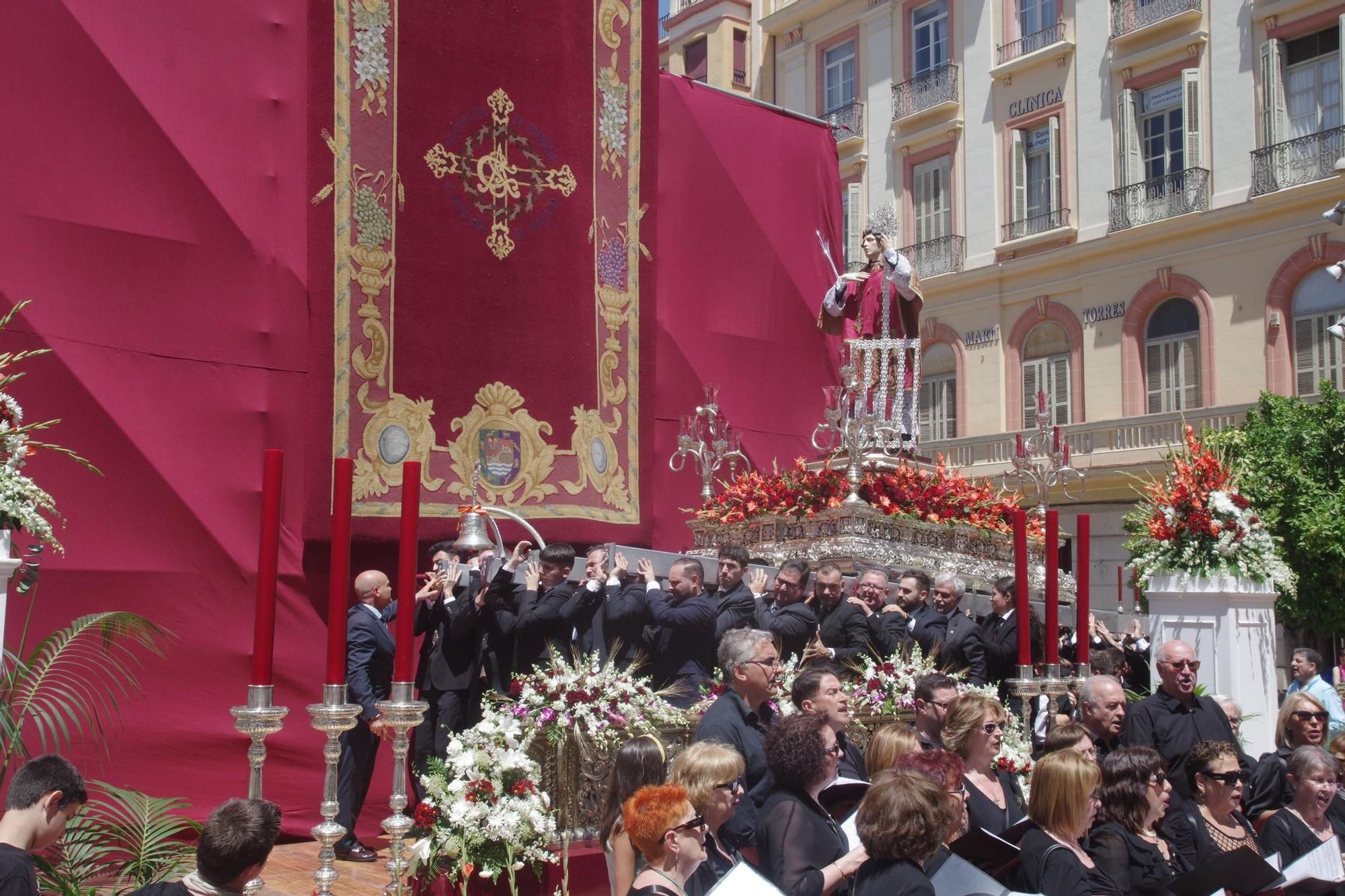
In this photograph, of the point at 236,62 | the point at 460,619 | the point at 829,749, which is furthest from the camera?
the point at 236,62

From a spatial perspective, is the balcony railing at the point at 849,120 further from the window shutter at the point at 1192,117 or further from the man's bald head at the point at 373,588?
the man's bald head at the point at 373,588

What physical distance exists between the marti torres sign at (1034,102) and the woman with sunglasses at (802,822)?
1924cm

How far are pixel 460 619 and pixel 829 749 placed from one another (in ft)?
11.6

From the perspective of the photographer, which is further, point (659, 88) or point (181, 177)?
point (659, 88)

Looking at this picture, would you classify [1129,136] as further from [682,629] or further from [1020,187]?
[682,629]

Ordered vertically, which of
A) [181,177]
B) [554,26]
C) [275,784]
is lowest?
[275,784]

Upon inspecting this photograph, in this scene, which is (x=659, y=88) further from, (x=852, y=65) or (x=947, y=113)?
(x=852, y=65)

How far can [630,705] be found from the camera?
17.9 ft

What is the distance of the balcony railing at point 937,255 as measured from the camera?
75.0 ft

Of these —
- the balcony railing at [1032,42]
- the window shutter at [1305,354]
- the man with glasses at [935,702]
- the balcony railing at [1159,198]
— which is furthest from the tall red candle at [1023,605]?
the balcony railing at [1032,42]

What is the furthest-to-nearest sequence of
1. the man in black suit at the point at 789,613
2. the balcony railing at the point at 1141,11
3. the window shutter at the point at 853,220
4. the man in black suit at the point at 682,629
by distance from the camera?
the window shutter at the point at 853,220 → the balcony railing at the point at 1141,11 → the man in black suit at the point at 789,613 → the man in black suit at the point at 682,629

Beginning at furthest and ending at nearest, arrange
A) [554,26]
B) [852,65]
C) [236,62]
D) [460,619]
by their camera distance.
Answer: [852,65], [554,26], [236,62], [460,619]

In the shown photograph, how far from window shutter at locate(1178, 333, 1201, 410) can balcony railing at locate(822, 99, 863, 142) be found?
7490mm

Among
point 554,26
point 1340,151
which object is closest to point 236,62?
point 554,26
